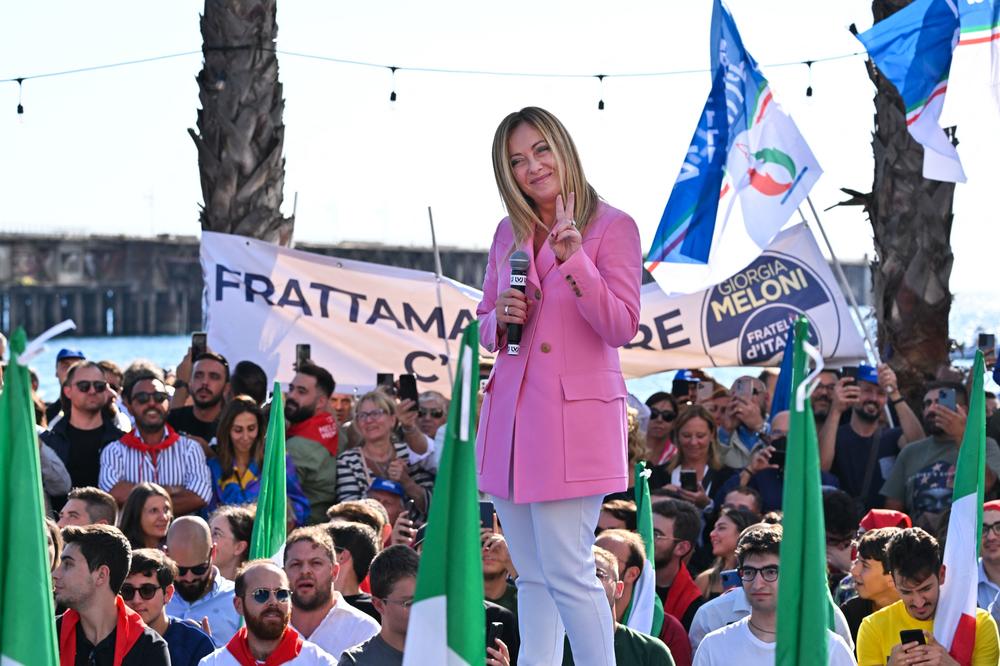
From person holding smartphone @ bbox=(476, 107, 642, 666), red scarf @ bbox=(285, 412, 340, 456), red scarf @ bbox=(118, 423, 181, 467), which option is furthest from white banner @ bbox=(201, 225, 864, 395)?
person holding smartphone @ bbox=(476, 107, 642, 666)

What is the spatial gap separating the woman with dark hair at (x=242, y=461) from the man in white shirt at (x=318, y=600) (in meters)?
1.91

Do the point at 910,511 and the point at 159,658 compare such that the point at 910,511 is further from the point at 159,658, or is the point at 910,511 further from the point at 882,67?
the point at 159,658

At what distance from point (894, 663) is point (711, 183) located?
16.5ft

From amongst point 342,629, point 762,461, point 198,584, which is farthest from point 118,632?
point 762,461

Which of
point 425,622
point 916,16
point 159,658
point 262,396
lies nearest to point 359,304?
point 262,396

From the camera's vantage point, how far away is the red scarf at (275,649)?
19.9 feet

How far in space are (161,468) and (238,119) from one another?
4.80 m

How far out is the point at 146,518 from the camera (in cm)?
782

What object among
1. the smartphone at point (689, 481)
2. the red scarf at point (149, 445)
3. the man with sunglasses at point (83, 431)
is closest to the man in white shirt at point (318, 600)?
the red scarf at point (149, 445)

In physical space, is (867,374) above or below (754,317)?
below

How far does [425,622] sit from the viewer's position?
354cm

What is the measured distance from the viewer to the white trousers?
439 centimetres

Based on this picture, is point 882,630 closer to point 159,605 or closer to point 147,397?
point 159,605

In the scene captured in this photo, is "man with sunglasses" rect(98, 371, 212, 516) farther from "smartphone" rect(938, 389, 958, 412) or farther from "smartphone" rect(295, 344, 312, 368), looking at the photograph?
"smartphone" rect(938, 389, 958, 412)
